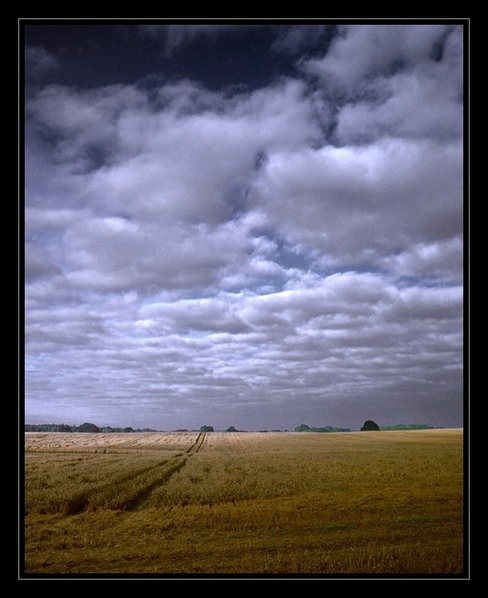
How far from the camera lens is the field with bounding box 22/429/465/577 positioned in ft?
28.5

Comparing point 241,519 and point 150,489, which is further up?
point 241,519

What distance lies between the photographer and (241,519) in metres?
11.2

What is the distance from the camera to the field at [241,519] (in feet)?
28.5

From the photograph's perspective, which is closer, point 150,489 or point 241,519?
point 241,519

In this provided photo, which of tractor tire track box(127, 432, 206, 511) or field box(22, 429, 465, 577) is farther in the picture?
tractor tire track box(127, 432, 206, 511)

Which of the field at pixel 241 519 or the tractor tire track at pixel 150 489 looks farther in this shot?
the tractor tire track at pixel 150 489
